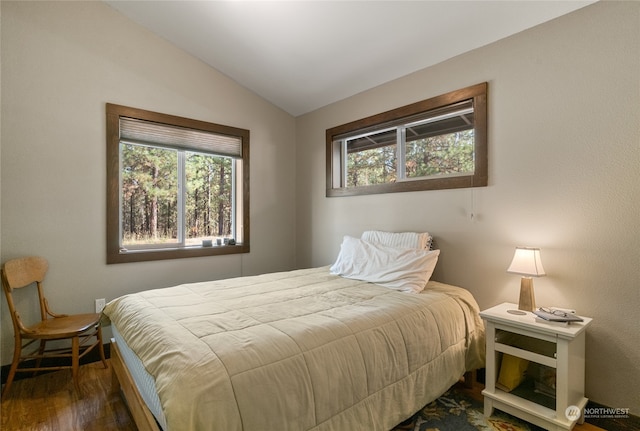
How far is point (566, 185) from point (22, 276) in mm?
3729

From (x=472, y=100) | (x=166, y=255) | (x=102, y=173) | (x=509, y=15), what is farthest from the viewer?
(x=166, y=255)

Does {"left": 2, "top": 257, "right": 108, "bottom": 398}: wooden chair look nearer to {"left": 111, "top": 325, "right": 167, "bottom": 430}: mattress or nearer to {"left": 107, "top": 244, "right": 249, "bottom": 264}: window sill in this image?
{"left": 107, "top": 244, "right": 249, "bottom": 264}: window sill

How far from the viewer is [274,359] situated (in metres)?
1.25

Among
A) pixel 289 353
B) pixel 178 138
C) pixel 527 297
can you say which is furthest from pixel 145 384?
pixel 178 138

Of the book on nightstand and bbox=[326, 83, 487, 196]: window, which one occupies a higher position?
bbox=[326, 83, 487, 196]: window

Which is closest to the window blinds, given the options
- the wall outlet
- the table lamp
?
the wall outlet

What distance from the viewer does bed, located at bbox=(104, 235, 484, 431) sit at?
1.12 m

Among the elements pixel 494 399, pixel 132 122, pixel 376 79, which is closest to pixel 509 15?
pixel 376 79

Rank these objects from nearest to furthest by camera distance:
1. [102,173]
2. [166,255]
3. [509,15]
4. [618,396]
Result: 1. [618,396]
2. [509,15]
3. [102,173]
4. [166,255]

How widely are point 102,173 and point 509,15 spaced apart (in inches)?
129

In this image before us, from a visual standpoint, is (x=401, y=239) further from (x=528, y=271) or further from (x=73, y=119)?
(x=73, y=119)

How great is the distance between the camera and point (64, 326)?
2215 mm

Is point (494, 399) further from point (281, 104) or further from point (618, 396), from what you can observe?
point (281, 104)

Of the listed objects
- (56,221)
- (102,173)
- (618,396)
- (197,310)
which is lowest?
(618,396)
